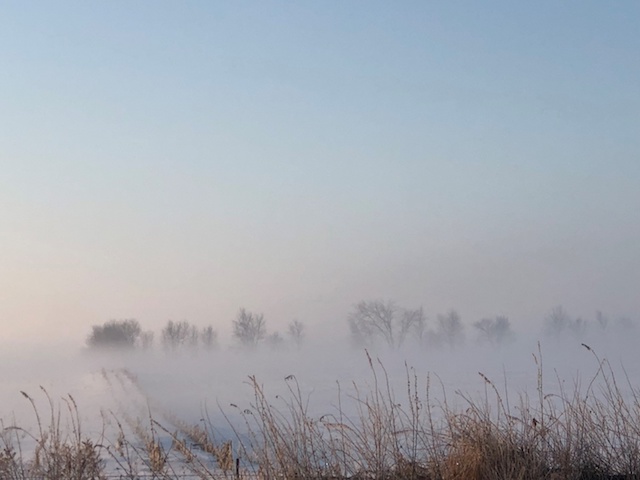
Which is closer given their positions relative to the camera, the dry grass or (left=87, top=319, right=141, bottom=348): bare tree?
the dry grass

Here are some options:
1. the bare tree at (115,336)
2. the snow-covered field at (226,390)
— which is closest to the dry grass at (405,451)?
the snow-covered field at (226,390)

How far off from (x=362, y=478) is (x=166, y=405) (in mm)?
23600

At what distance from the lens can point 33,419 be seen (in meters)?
23.5

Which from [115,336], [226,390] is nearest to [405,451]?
[226,390]

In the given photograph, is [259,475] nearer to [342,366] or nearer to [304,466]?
[304,466]

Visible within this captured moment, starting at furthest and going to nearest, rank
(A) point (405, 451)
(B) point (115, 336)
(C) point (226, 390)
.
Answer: (B) point (115, 336) < (C) point (226, 390) < (A) point (405, 451)

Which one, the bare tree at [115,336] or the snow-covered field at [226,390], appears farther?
the bare tree at [115,336]

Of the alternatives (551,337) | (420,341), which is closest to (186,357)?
(420,341)

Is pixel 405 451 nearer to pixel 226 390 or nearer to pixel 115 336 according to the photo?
pixel 226 390

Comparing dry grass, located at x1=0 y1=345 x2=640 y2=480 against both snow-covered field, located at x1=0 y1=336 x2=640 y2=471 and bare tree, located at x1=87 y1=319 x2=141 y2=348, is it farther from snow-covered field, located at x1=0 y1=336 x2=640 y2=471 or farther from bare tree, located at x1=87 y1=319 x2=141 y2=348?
bare tree, located at x1=87 y1=319 x2=141 y2=348

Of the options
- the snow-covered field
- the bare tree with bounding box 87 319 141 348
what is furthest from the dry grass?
the bare tree with bounding box 87 319 141 348

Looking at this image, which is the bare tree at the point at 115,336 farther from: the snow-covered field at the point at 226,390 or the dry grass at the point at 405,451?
the dry grass at the point at 405,451

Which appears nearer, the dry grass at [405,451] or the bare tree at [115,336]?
the dry grass at [405,451]

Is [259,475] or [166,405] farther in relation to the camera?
[166,405]
